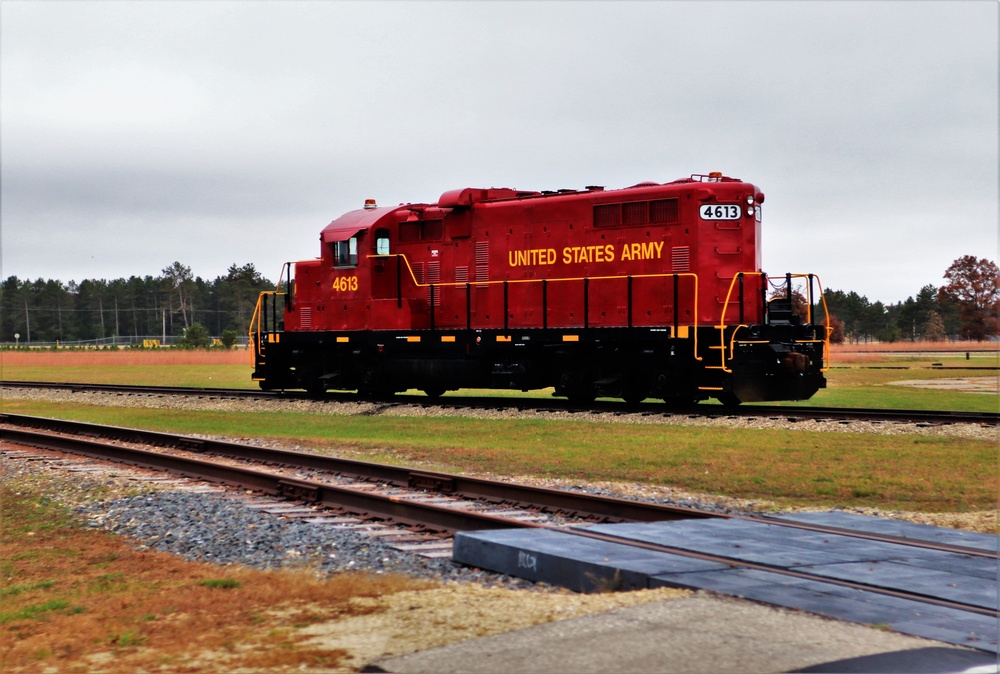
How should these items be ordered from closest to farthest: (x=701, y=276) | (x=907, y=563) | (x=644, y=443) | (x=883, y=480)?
(x=907, y=563) < (x=883, y=480) < (x=644, y=443) < (x=701, y=276)

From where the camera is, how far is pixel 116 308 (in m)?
125

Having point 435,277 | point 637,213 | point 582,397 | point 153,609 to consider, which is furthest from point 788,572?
point 435,277

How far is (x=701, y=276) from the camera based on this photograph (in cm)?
1856

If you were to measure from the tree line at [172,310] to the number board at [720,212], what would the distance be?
3466 inches

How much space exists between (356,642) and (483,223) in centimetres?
1661

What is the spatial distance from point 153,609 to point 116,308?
127m

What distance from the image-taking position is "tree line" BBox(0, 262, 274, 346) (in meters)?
121

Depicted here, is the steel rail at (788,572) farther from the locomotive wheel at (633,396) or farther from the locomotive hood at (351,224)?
the locomotive hood at (351,224)

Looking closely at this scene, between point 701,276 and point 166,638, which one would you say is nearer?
point 166,638

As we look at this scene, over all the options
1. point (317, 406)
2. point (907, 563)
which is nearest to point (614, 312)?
point (317, 406)

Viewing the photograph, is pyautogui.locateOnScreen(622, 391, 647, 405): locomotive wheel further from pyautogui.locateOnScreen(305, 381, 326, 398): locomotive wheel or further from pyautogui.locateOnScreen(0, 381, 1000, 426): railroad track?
pyautogui.locateOnScreen(305, 381, 326, 398): locomotive wheel

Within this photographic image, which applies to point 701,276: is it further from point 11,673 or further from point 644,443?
point 11,673

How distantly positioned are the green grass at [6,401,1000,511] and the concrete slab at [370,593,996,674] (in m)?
5.22

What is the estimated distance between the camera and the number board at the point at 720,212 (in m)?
18.5
